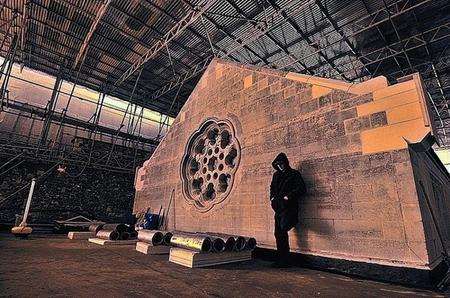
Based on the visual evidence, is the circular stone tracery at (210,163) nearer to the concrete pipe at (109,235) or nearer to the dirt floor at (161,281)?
the concrete pipe at (109,235)

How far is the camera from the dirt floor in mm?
2428

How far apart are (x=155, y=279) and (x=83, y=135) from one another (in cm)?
1498

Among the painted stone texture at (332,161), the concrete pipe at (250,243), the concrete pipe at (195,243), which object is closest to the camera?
the painted stone texture at (332,161)

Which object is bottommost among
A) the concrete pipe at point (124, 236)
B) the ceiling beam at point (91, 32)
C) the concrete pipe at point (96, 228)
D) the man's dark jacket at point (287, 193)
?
the concrete pipe at point (124, 236)

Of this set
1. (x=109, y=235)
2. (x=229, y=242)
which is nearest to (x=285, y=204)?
(x=229, y=242)

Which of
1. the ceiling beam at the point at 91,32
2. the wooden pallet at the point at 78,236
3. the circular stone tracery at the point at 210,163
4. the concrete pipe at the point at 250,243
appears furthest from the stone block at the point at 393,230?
the ceiling beam at the point at 91,32

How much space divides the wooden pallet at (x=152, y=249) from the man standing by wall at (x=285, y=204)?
2.43 m

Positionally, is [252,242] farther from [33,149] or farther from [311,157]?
[33,149]

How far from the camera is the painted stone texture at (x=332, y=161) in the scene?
345cm

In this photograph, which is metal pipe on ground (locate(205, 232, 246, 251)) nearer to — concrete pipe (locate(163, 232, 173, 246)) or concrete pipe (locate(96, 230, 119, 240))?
concrete pipe (locate(163, 232, 173, 246))

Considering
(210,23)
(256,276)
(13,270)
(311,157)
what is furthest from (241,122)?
(210,23)

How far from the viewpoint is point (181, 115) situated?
848 centimetres

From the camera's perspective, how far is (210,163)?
686 centimetres

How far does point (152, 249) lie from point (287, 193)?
304 centimetres
